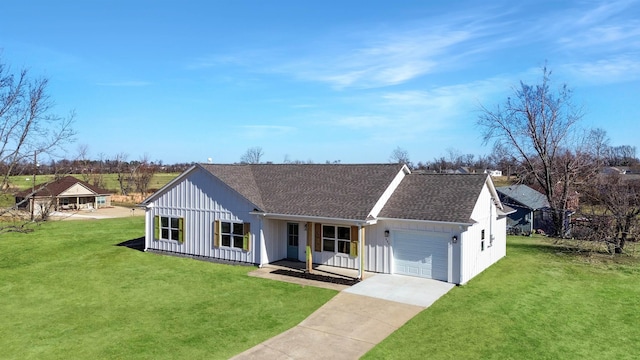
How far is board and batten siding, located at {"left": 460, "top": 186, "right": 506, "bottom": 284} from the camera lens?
1638cm

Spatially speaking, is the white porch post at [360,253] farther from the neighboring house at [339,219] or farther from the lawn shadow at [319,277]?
the lawn shadow at [319,277]

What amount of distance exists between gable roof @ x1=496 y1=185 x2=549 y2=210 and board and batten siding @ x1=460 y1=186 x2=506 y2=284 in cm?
1353

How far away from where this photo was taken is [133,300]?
564 inches

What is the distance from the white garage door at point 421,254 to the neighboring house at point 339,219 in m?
0.04

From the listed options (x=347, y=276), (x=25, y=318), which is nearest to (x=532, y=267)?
(x=347, y=276)

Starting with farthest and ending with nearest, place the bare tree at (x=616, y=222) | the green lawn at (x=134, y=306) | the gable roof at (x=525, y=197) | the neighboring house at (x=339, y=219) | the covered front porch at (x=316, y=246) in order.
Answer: the gable roof at (x=525, y=197), the bare tree at (x=616, y=222), the covered front porch at (x=316, y=246), the neighboring house at (x=339, y=219), the green lawn at (x=134, y=306)

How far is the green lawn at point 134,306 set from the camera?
10.6 meters

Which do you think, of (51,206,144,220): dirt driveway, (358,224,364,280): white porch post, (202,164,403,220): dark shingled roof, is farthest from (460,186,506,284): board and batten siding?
(51,206,144,220): dirt driveway

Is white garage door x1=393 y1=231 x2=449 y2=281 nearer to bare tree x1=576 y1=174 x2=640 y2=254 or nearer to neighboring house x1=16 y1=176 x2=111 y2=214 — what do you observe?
bare tree x1=576 y1=174 x2=640 y2=254

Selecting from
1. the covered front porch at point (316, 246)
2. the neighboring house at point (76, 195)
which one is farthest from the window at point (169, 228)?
the neighboring house at point (76, 195)

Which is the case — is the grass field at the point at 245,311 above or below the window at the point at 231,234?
below

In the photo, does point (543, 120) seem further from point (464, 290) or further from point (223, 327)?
point (223, 327)

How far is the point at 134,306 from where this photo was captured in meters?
13.7

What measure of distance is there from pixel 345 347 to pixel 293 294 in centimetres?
450
